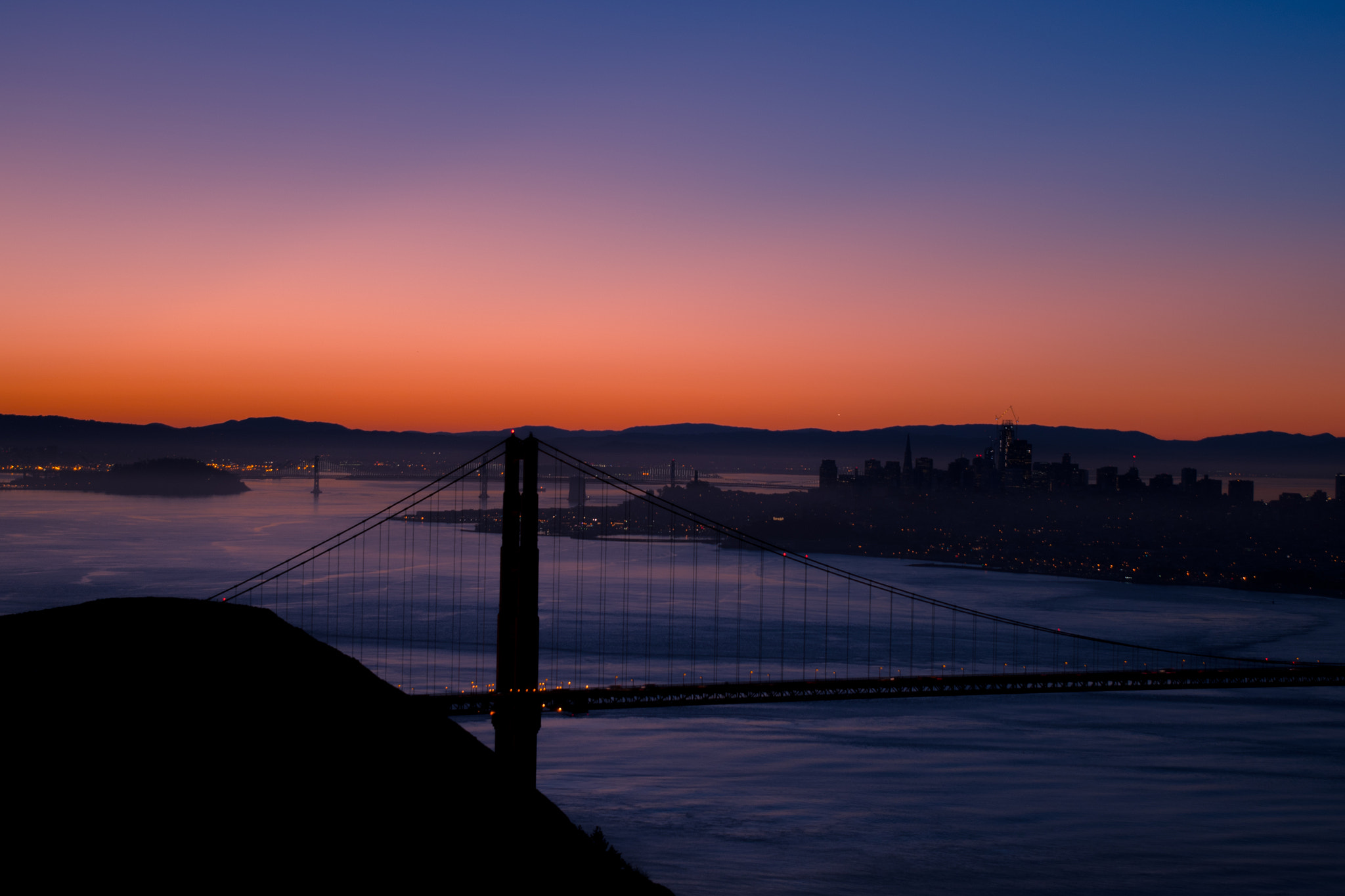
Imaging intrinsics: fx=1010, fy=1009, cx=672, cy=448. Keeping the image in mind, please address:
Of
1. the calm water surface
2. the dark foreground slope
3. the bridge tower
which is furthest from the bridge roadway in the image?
the dark foreground slope

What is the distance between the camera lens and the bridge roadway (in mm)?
27109

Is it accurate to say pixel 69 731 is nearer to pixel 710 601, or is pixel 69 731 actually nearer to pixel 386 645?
pixel 386 645

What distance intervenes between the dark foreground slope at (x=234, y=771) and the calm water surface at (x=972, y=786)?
15.3 metres

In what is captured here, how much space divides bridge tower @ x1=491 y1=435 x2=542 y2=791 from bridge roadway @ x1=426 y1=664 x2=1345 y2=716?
1146 millimetres

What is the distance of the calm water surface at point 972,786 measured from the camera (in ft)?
110

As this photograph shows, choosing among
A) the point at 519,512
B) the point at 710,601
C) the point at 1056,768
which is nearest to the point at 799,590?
the point at 710,601

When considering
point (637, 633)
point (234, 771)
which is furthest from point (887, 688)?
point (637, 633)

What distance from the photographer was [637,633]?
267 feet

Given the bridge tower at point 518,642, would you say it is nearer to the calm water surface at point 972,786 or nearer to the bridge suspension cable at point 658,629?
the bridge suspension cable at point 658,629

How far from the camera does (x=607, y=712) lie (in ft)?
209

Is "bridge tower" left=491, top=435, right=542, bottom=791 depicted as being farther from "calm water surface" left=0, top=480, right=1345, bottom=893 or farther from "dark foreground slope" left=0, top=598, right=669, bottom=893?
"calm water surface" left=0, top=480, right=1345, bottom=893

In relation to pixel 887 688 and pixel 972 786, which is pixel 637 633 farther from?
pixel 887 688

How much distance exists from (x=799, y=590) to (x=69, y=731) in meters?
115

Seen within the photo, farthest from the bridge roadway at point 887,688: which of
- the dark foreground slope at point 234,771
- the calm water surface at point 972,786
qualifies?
the dark foreground slope at point 234,771
